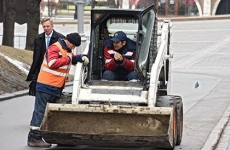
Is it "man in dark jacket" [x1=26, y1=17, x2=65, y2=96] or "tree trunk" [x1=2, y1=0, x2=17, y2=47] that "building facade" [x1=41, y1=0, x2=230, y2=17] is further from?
"man in dark jacket" [x1=26, y1=17, x2=65, y2=96]

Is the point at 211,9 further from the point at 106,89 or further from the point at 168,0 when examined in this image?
the point at 106,89

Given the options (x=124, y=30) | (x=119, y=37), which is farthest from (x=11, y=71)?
(x=119, y=37)

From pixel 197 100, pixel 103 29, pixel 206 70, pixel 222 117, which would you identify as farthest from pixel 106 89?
pixel 206 70

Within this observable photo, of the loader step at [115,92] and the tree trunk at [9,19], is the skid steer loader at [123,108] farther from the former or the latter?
the tree trunk at [9,19]

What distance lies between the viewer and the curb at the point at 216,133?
11047 mm

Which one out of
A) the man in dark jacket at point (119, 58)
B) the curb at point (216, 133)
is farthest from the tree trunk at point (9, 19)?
the man in dark jacket at point (119, 58)

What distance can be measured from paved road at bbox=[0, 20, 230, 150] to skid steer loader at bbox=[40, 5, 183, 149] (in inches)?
28.1

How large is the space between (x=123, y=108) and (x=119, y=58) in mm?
1173

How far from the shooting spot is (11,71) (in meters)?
19.1

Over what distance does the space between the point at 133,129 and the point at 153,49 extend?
64.4 inches

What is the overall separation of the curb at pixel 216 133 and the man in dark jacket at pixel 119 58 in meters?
1.57

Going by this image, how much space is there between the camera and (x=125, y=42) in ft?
35.5

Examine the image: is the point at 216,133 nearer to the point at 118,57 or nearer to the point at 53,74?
the point at 118,57

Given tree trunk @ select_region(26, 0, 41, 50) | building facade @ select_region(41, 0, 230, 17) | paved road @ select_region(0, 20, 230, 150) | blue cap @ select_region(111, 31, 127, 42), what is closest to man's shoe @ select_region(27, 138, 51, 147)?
paved road @ select_region(0, 20, 230, 150)
